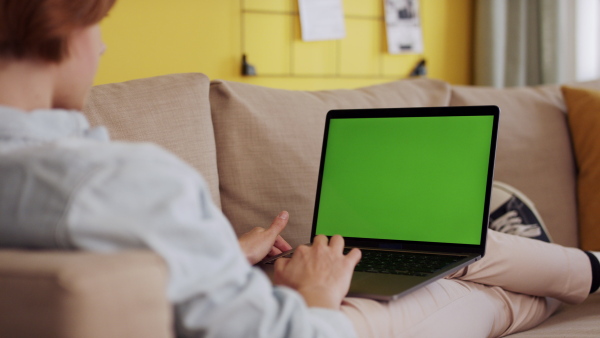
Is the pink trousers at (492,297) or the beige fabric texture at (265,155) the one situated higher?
the beige fabric texture at (265,155)

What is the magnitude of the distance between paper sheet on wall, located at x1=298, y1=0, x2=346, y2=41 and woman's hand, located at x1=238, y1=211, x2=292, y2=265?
2.18m

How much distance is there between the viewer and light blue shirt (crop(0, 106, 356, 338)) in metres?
0.55

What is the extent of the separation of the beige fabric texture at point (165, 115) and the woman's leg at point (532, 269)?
1.86 feet

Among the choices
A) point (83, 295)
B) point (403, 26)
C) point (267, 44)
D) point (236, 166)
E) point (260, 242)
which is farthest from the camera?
point (403, 26)

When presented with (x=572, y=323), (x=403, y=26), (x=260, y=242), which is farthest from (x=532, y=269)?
(x=403, y=26)

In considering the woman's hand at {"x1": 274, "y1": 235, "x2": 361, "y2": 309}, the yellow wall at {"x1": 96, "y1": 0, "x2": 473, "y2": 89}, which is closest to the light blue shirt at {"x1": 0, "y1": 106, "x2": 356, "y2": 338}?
the woman's hand at {"x1": 274, "y1": 235, "x2": 361, "y2": 309}

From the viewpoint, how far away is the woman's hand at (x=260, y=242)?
118 cm

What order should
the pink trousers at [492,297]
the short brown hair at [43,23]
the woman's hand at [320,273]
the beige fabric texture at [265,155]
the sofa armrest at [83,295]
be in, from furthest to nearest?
the beige fabric texture at [265,155] → the pink trousers at [492,297] → the woman's hand at [320,273] → the short brown hair at [43,23] → the sofa armrest at [83,295]

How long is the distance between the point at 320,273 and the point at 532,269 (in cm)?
64

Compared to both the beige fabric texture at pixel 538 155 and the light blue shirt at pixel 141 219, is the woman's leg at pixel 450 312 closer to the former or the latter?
the light blue shirt at pixel 141 219

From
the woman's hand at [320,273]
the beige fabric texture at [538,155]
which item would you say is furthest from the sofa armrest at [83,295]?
the beige fabric texture at [538,155]

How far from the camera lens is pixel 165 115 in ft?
4.43

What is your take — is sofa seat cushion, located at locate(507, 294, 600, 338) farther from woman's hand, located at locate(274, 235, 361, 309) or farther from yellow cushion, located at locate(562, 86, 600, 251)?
woman's hand, located at locate(274, 235, 361, 309)

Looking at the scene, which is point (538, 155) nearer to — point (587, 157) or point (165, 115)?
point (587, 157)
